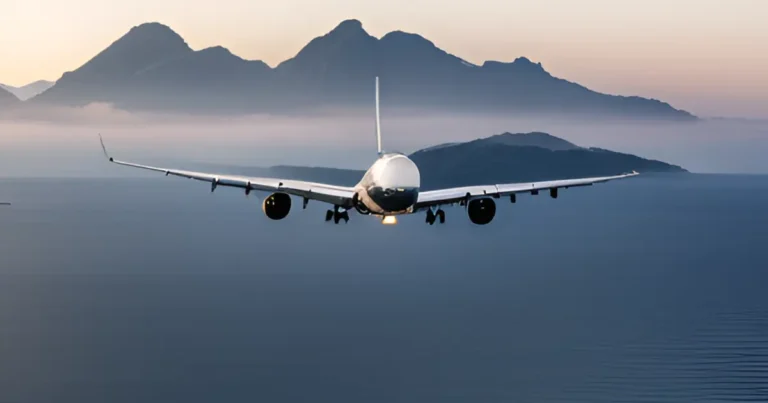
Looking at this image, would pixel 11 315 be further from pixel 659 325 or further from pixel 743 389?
pixel 743 389

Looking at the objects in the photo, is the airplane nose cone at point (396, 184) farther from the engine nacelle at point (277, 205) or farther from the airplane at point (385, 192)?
the engine nacelle at point (277, 205)

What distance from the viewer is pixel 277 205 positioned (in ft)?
400

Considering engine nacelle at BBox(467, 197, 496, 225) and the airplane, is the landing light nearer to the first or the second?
the airplane

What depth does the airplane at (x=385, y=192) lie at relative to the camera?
107719 millimetres

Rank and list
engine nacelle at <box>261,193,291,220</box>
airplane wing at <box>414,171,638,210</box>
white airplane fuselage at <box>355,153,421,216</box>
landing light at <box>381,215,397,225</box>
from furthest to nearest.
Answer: engine nacelle at <box>261,193,291,220</box> < airplane wing at <box>414,171,638,210</box> < landing light at <box>381,215,397,225</box> < white airplane fuselage at <box>355,153,421,216</box>

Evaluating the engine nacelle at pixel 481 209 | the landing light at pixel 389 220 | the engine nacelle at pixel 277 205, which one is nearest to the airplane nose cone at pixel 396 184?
the landing light at pixel 389 220

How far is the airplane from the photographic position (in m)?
108

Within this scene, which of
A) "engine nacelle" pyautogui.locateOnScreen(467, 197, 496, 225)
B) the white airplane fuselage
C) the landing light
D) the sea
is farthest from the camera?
"engine nacelle" pyautogui.locateOnScreen(467, 197, 496, 225)

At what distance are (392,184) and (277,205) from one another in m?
20.0

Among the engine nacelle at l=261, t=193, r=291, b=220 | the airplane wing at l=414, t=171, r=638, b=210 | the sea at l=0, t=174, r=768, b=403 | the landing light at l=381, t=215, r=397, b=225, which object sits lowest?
the sea at l=0, t=174, r=768, b=403

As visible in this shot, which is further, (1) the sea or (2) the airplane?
(2) the airplane

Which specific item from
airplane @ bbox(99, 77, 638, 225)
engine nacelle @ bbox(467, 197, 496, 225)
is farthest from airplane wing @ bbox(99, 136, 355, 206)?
engine nacelle @ bbox(467, 197, 496, 225)

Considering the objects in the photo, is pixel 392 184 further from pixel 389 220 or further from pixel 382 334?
pixel 382 334

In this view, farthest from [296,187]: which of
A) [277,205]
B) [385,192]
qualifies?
[385,192]
